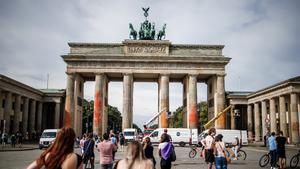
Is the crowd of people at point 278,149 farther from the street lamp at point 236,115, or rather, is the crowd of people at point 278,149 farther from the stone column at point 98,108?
the stone column at point 98,108

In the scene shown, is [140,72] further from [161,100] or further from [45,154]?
[45,154]

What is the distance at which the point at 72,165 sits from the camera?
15.9 feet

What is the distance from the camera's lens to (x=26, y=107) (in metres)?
62.5

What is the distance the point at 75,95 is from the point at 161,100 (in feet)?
54.1

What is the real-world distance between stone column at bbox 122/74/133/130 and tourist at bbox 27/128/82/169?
2309 inches

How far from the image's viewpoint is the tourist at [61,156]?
4.82m

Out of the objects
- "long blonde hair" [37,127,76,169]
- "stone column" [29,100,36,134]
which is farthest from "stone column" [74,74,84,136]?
"long blonde hair" [37,127,76,169]

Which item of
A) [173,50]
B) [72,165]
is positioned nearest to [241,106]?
[173,50]

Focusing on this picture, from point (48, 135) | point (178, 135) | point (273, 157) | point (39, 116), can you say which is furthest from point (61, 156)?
point (39, 116)

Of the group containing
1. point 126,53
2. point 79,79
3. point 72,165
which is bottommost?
point 72,165

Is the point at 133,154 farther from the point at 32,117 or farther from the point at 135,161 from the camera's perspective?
the point at 32,117

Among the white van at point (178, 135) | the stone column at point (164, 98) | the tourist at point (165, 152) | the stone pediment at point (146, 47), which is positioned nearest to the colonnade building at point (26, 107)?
the stone pediment at point (146, 47)

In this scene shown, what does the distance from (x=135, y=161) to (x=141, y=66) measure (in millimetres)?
59406

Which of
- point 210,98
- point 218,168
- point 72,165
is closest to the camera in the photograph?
point 72,165
